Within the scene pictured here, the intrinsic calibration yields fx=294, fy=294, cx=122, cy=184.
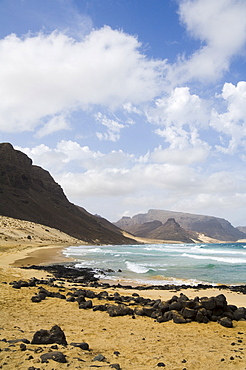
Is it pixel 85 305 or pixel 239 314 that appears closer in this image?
pixel 239 314

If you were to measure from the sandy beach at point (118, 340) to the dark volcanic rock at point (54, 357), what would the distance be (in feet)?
0.32

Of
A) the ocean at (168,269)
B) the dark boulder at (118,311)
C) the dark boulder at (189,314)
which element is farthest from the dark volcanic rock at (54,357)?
the ocean at (168,269)

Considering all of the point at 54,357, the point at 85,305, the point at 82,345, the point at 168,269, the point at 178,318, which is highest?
the point at 54,357

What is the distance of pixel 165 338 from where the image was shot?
8.08 m

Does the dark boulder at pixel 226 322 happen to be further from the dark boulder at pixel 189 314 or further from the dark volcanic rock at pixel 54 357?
the dark volcanic rock at pixel 54 357

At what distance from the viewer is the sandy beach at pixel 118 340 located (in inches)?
238

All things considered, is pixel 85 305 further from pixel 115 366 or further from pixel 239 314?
pixel 115 366

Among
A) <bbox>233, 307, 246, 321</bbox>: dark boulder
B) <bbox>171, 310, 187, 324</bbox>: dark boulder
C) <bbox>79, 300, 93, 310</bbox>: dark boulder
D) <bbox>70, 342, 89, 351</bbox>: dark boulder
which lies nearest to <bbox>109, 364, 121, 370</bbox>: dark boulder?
<bbox>70, 342, 89, 351</bbox>: dark boulder

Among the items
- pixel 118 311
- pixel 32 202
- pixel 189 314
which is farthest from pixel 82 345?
pixel 32 202

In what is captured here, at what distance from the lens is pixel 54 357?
5852 mm

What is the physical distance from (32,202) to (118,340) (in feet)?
386

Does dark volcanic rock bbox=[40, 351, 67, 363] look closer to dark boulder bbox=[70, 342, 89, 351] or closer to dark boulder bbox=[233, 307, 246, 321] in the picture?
dark boulder bbox=[70, 342, 89, 351]

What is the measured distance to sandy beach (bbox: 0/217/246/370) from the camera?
19.8 feet

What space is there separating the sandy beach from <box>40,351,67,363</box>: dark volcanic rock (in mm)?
97
